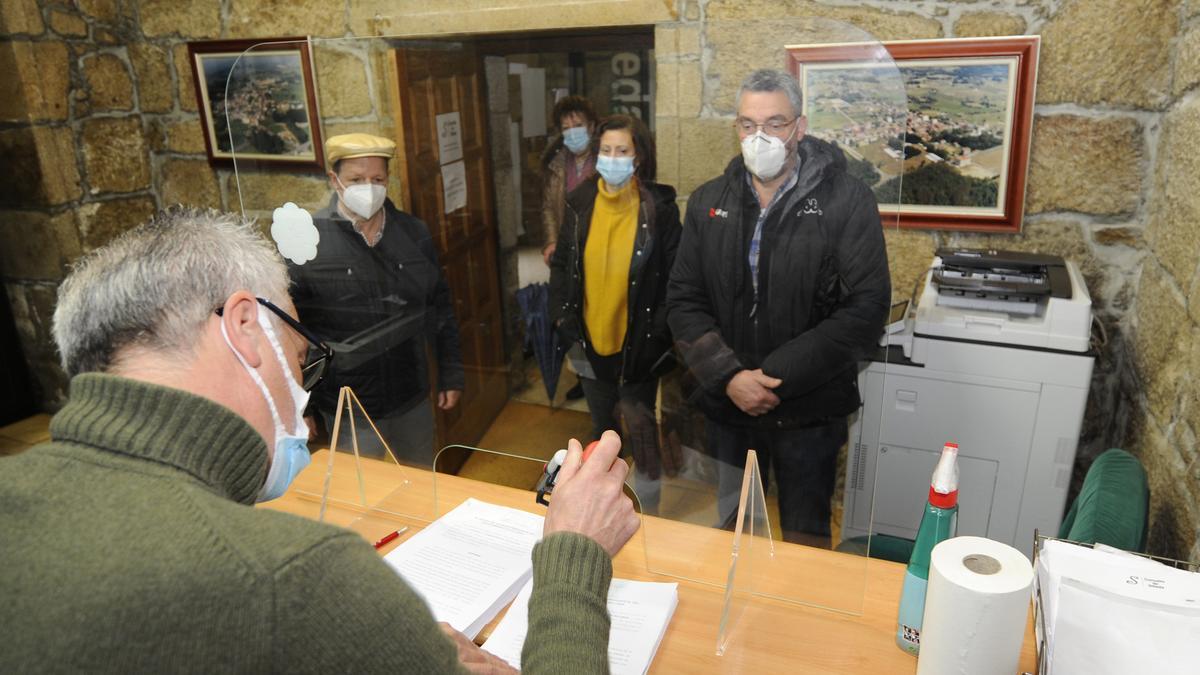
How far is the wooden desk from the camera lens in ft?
3.58

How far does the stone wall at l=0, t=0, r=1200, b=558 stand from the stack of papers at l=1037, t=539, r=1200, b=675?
2.34ft

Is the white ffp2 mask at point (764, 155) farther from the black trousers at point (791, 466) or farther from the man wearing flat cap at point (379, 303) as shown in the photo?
the man wearing flat cap at point (379, 303)

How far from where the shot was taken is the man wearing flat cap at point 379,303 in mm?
1779

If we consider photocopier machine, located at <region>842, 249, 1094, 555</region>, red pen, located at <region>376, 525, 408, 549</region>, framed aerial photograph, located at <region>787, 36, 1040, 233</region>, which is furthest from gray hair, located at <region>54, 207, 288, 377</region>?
framed aerial photograph, located at <region>787, 36, 1040, 233</region>

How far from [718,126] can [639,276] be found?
0.36 metres

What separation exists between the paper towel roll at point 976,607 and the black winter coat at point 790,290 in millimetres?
565

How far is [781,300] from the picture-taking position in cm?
149

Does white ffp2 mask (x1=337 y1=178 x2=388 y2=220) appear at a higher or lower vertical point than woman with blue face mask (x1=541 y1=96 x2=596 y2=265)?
lower

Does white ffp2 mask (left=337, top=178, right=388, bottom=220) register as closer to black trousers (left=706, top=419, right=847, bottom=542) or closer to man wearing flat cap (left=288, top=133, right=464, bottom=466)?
man wearing flat cap (left=288, top=133, right=464, bottom=466)

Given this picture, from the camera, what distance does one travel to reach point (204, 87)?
10.4ft

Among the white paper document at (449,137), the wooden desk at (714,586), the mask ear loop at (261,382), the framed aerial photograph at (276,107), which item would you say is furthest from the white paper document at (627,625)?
the framed aerial photograph at (276,107)

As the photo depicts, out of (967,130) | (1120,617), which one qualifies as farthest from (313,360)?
(967,130)

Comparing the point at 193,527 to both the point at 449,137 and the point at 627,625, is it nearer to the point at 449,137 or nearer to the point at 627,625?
the point at 627,625

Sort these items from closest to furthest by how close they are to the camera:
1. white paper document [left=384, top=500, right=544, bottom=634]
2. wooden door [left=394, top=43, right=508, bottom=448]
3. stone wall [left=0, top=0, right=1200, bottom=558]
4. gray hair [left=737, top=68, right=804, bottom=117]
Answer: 1. white paper document [left=384, top=500, right=544, bottom=634]
2. gray hair [left=737, top=68, right=804, bottom=117]
3. stone wall [left=0, top=0, right=1200, bottom=558]
4. wooden door [left=394, top=43, right=508, bottom=448]
